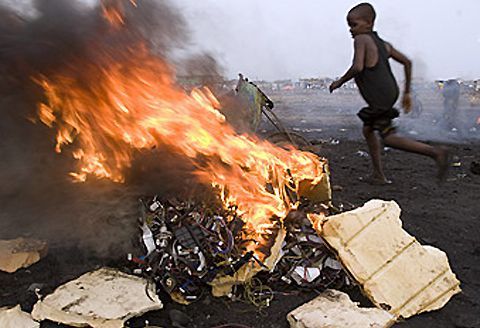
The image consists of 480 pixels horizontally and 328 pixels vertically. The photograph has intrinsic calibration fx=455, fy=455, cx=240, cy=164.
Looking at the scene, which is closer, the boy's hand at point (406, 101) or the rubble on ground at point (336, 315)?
the rubble on ground at point (336, 315)

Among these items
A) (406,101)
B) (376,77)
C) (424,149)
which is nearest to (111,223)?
(376,77)

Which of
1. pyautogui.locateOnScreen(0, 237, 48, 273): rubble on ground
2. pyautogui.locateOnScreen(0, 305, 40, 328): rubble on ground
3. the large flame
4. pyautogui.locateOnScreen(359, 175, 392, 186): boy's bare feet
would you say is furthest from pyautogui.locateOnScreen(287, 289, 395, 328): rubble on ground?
pyautogui.locateOnScreen(359, 175, 392, 186): boy's bare feet

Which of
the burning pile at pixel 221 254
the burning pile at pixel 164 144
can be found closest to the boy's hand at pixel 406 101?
the burning pile at pixel 164 144

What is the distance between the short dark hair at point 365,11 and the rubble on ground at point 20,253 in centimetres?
490

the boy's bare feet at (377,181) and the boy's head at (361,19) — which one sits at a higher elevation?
the boy's head at (361,19)

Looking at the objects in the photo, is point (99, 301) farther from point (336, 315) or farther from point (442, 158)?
point (442, 158)

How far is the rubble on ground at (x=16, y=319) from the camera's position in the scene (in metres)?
3.58

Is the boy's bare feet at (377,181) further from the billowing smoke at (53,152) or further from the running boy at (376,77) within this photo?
the billowing smoke at (53,152)

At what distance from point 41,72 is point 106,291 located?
91.4 inches

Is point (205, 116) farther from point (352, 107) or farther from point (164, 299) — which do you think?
point (352, 107)

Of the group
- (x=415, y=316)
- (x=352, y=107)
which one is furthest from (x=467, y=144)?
(x=352, y=107)

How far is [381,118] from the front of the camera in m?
6.43

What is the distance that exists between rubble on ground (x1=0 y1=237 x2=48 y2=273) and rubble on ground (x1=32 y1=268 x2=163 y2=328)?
2.57 feet

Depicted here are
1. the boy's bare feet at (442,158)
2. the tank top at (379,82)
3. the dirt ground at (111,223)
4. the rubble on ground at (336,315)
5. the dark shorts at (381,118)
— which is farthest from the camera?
the dark shorts at (381,118)
